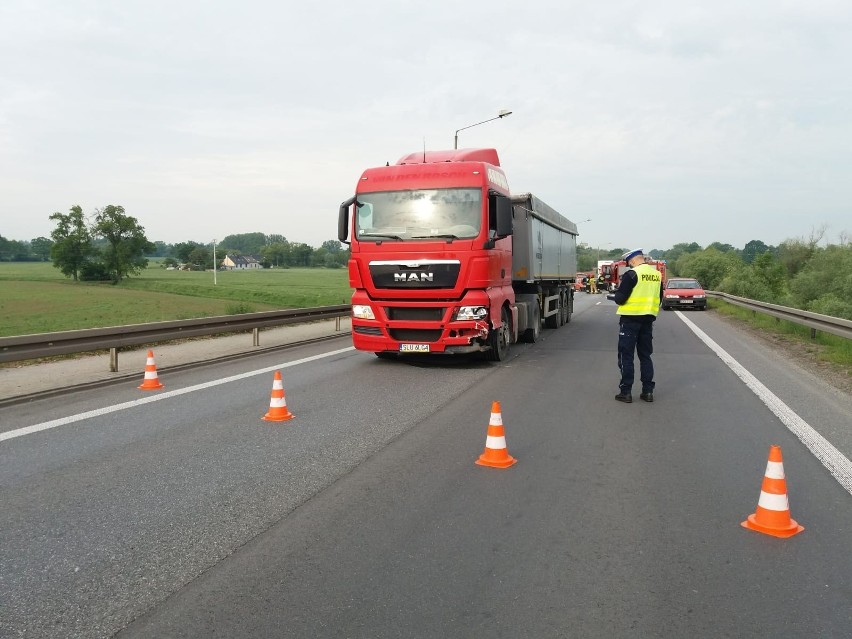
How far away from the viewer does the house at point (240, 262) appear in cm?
17625

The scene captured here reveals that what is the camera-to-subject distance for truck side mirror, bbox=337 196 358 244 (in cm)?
1117

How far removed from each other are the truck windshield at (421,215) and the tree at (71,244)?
280 ft

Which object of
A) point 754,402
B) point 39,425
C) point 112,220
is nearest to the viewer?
point 39,425

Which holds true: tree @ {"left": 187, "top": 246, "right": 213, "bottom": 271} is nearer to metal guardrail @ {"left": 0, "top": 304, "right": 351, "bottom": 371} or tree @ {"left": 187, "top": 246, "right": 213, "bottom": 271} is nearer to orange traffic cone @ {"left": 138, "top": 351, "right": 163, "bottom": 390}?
metal guardrail @ {"left": 0, "top": 304, "right": 351, "bottom": 371}

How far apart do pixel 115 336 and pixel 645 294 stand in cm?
803

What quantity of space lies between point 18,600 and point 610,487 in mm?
3754

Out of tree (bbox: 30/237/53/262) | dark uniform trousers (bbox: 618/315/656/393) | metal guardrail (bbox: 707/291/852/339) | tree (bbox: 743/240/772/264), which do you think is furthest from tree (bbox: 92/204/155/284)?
tree (bbox: 743/240/772/264)

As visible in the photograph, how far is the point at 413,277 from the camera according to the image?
1043 centimetres

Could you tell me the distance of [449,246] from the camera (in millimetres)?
10375

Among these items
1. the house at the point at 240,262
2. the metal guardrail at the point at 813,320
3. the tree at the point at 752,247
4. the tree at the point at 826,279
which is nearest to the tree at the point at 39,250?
the house at the point at 240,262

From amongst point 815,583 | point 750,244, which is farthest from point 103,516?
point 750,244

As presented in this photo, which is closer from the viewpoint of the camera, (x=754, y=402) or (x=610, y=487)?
(x=610, y=487)

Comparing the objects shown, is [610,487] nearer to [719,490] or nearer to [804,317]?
[719,490]

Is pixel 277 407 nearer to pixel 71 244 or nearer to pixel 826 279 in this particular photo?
pixel 826 279
